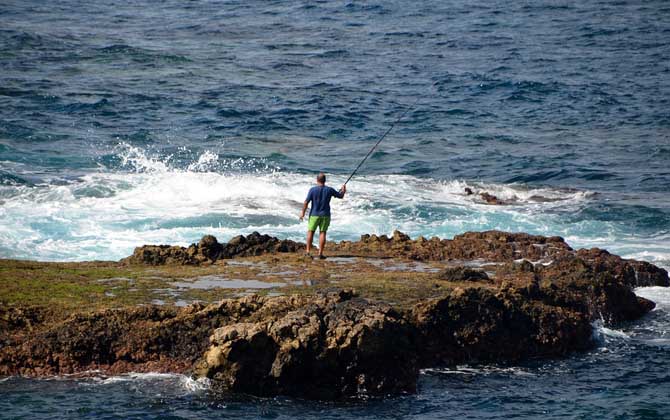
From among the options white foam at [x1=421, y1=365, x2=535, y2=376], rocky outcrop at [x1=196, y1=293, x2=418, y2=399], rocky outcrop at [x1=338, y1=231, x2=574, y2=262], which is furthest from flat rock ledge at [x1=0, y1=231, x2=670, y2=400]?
rocky outcrop at [x1=338, y1=231, x2=574, y2=262]

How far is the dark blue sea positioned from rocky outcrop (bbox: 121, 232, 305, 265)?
2.94 metres

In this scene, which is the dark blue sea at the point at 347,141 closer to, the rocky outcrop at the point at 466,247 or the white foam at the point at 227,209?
the white foam at the point at 227,209

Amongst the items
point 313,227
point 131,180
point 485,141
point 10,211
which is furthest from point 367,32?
point 313,227

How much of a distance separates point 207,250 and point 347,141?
526 inches

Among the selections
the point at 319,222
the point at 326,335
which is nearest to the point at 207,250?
the point at 319,222

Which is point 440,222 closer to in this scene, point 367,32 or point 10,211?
point 10,211

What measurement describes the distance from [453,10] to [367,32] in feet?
20.4

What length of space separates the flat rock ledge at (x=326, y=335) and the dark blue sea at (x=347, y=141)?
0.27 m

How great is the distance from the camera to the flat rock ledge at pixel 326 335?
9.80m

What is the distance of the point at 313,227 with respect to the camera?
1428cm

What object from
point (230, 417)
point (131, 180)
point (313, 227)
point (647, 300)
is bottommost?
point (230, 417)

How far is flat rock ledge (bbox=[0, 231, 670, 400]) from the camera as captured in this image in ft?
32.1

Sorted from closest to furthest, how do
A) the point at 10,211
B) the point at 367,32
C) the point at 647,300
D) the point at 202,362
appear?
the point at 202,362
the point at 647,300
the point at 10,211
the point at 367,32

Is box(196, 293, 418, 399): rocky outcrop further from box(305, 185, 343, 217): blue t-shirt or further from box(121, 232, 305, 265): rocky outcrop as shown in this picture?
box(305, 185, 343, 217): blue t-shirt
